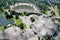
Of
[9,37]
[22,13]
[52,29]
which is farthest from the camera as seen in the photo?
[22,13]

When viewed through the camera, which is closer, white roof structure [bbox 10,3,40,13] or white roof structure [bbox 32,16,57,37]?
white roof structure [bbox 32,16,57,37]

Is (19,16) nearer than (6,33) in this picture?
No

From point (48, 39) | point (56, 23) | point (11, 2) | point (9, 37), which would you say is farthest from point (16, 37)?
point (11, 2)

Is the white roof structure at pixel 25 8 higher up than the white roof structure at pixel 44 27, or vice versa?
the white roof structure at pixel 25 8

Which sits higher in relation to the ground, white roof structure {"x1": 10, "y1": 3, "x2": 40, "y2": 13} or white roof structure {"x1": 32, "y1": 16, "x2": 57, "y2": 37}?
white roof structure {"x1": 10, "y1": 3, "x2": 40, "y2": 13}

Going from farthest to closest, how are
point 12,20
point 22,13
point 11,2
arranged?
1. point 11,2
2. point 22,13
3. point 12,20

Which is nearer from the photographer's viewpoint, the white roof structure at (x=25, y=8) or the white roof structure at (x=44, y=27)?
the white roof structure at (x=44, y=27)

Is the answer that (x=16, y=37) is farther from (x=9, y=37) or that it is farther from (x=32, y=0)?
(x=32, y=0)

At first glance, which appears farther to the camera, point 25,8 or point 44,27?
point 25,8

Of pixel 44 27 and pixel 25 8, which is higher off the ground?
pixel 25 8

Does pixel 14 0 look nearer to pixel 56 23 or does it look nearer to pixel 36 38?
pixel 56 23
